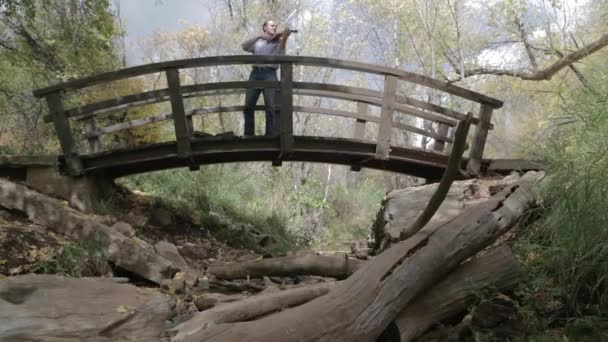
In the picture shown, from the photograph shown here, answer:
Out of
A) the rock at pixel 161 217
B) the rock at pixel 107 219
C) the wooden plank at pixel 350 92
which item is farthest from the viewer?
the rock at pixel 161 217

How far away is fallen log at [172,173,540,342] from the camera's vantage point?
298cm

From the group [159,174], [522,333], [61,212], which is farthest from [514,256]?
[159,174]

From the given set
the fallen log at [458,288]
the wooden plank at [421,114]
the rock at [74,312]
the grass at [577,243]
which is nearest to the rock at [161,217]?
the wooden plank at [421,114]

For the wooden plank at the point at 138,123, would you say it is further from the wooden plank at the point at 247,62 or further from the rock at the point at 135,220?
the rock at the point at 135,220

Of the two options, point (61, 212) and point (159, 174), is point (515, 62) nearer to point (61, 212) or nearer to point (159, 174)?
point (159, 174)

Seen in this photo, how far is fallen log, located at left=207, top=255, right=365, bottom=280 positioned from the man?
304cm

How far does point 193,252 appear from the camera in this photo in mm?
7273

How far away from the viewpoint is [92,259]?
523cm

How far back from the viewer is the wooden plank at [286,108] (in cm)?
763

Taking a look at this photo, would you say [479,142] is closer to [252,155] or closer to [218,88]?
[252,155]

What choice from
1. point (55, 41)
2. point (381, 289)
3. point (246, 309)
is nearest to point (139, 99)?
point (55, 41)

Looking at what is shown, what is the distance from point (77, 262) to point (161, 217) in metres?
3.23

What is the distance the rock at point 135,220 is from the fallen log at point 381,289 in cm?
457

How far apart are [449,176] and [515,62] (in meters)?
14.0
